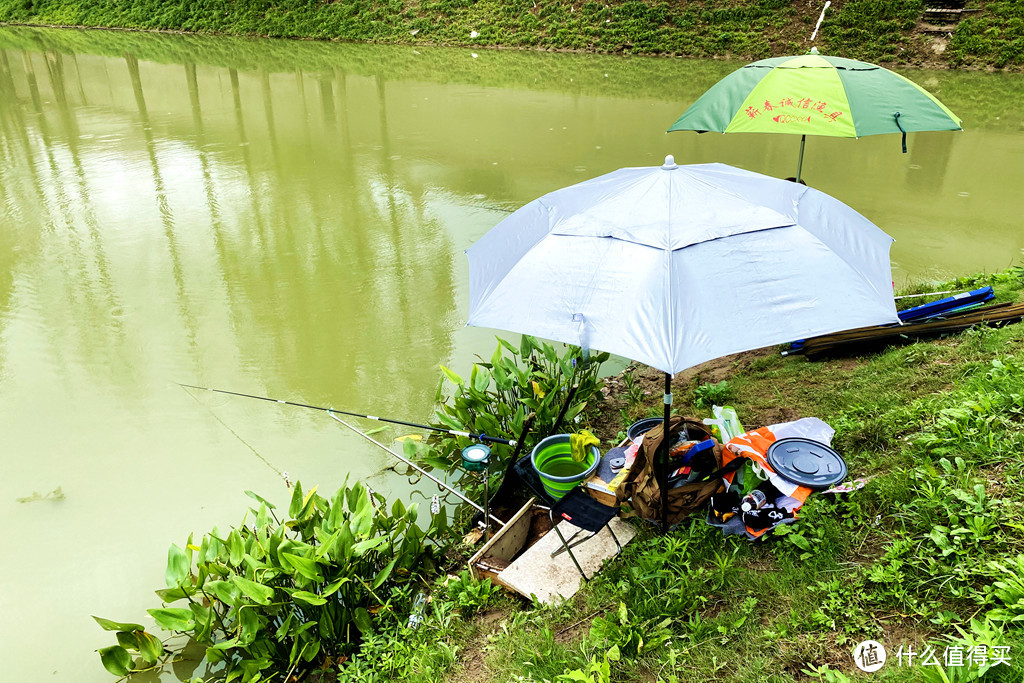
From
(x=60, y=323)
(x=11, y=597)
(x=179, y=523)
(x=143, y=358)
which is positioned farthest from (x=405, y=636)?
(x=60, y=323)

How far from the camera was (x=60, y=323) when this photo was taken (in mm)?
4848

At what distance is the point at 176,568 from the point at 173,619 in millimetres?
198

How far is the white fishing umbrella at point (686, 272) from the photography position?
2.00 metres

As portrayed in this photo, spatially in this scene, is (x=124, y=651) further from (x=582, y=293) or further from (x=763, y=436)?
(x=763, y=436)

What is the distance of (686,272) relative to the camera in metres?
2.06

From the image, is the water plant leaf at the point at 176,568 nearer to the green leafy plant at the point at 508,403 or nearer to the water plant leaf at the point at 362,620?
the water plant leaf at the point at 362,620

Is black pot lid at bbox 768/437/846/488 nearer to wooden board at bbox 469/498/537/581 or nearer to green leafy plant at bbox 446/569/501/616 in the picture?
wooden board at bbox 469/498/537/581

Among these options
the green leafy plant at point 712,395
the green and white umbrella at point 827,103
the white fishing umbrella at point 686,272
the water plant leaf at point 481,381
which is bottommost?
the green leafy plant at point 712,395

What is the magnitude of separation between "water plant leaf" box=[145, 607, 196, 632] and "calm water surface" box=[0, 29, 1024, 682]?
1.64 feet

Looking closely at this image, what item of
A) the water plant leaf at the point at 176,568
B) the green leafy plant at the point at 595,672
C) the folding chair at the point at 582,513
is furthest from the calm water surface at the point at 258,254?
the green leafy plant at the point at 595,672

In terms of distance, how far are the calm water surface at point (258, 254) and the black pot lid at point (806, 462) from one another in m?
1.76

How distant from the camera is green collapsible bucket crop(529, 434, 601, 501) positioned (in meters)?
2.83

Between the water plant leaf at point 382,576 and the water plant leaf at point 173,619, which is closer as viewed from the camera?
the water plant leaf at point 173,619

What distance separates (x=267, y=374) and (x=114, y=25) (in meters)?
22.2
